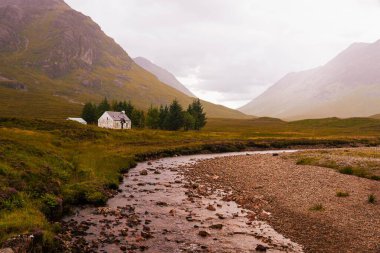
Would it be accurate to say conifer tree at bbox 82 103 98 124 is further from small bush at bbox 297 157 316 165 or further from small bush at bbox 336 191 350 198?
small bush at bbox 336 191 350 198

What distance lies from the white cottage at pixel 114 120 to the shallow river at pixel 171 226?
111 meters

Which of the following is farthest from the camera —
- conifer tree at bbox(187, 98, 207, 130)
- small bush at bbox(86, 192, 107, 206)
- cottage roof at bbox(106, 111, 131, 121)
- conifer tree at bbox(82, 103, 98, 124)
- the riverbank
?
conifer tree at bbox(82, 103, 98, 124)

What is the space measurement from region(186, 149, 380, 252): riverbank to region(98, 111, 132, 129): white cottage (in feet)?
323

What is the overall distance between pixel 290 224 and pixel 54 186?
21.8m

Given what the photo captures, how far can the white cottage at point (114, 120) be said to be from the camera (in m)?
146

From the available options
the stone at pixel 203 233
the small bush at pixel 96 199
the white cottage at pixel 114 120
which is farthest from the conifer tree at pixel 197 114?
the stone at pixel 203 233

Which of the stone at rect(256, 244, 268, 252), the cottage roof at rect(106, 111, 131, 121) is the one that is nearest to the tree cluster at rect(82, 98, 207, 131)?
the cottage roof at rect(106, 111, 131, 121)

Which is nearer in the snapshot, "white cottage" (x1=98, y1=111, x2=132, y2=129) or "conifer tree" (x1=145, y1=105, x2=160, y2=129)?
"white cottage" (x1=98, y1=111, x2=132, y2=129)

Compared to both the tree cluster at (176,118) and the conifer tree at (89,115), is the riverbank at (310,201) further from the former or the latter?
the conifer tree at (89,115)

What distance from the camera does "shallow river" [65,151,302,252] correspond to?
21828 mm

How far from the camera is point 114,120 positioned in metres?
146

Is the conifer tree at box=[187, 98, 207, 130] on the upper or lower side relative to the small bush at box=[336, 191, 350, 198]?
upper

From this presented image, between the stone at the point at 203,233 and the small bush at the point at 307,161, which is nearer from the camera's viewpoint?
the stone at the point at 203,233

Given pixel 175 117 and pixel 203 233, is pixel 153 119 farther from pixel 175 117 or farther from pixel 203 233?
pixel 203 233
